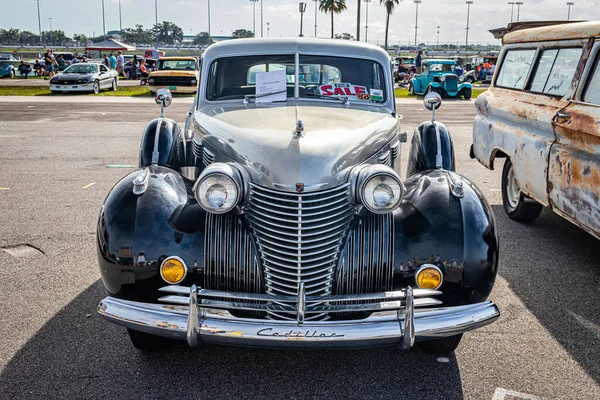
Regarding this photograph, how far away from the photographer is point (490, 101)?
6895mm

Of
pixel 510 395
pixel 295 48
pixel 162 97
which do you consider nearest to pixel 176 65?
pixel 162 97

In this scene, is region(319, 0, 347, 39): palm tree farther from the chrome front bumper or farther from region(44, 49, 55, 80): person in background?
the chrome front bumper

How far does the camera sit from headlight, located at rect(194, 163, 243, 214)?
319 centimetres

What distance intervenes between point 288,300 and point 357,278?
0.42 meters

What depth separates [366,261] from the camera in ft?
10.7

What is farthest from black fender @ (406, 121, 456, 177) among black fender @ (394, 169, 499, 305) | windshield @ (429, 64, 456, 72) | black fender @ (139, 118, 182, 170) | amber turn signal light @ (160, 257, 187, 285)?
windshield @ (429, 64, 456, 72)

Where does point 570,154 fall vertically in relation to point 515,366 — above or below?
above

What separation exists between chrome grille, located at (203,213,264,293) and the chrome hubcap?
432 centimetres

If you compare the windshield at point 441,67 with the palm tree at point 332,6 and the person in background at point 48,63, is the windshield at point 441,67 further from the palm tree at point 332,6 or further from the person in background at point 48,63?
the palm tree at point 332,6

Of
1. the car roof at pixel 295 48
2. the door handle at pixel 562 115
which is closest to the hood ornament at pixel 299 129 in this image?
the car roof at pixel 295 48

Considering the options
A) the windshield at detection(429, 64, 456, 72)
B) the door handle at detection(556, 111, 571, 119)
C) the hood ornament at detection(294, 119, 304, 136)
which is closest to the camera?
the hood ornament at detection(294, 119, 304, 136)

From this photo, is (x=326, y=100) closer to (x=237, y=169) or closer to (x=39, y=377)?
(x=237, y=169)

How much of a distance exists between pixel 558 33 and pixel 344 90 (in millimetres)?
2432

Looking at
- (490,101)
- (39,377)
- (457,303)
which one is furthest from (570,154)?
(39,377)
